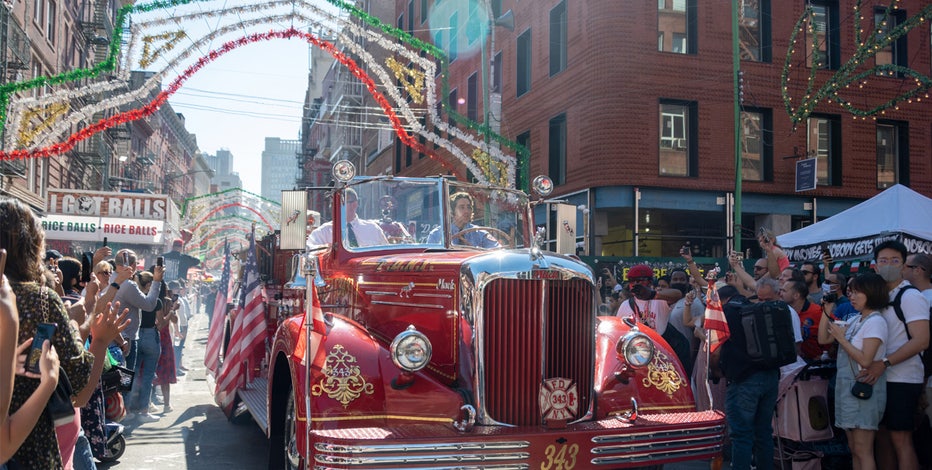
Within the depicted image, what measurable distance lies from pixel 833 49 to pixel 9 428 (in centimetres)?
2198

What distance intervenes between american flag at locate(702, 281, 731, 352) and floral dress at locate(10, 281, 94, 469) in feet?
13.5

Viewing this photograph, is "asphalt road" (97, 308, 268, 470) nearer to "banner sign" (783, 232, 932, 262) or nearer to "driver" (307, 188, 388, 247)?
"driver" (307, 188, 388, 247)

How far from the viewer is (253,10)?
14359mm

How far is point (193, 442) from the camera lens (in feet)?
27.5

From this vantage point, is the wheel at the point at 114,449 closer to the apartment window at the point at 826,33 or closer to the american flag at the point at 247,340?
the american flag at the point at 247,340

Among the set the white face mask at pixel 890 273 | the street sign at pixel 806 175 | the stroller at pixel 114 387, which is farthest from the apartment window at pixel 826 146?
the stroller at pixel 114 387

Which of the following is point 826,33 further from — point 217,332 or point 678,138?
point 217,332

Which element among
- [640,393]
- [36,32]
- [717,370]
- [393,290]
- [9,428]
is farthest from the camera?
[36,32]

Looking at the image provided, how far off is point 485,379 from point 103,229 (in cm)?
2559

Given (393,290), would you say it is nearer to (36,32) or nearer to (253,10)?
(253,10)

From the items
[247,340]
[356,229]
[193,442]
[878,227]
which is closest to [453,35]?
[878,227]

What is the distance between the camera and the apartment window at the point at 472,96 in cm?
2666

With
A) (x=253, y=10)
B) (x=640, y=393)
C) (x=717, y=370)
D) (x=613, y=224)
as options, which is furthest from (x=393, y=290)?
(x=613, y=224)

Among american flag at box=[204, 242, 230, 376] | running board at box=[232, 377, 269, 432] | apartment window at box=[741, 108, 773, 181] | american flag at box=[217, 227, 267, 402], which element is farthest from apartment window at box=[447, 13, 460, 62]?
running board at box=[232, 377, 269, 432]
